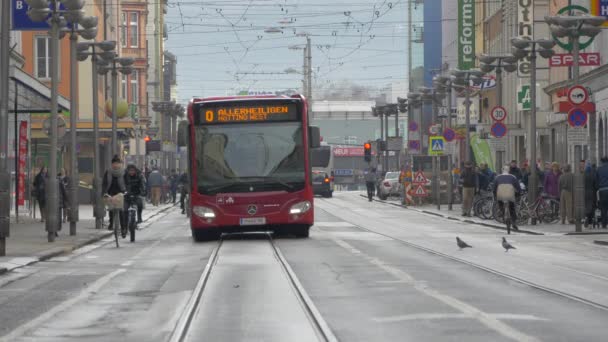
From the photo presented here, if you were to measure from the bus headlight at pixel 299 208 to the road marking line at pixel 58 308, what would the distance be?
9220mm

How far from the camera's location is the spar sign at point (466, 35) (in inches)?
3044

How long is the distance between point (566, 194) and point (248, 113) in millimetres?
11681

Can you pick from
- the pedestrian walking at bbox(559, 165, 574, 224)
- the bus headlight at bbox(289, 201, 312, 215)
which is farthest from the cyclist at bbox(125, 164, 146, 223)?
the pedestrian walking at bbox(559, 165, 574, 224)

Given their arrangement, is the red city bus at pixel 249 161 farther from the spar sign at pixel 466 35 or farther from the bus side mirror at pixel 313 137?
the spar sign at pixel 466 35

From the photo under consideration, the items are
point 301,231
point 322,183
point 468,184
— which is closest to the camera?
point 301,231

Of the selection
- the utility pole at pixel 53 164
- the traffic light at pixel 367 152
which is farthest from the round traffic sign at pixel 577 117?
the traffic light at pixel 367 152

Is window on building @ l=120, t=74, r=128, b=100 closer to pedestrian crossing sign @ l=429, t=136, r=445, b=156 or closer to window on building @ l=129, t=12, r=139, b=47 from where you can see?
window on building @ l=129, t=12, r=139, b=47

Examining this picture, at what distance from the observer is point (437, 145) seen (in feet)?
187

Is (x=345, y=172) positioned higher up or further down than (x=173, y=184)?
higher up

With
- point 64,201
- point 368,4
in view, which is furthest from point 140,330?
point 368,4

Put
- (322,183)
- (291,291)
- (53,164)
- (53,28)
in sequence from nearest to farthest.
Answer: (291,291), (53,28), (53,164), (322,183)

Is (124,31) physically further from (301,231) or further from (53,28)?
(301,231)

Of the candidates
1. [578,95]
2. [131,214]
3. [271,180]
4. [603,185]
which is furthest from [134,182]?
[603,185]

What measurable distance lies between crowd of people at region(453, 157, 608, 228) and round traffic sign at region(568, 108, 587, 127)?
945mm
